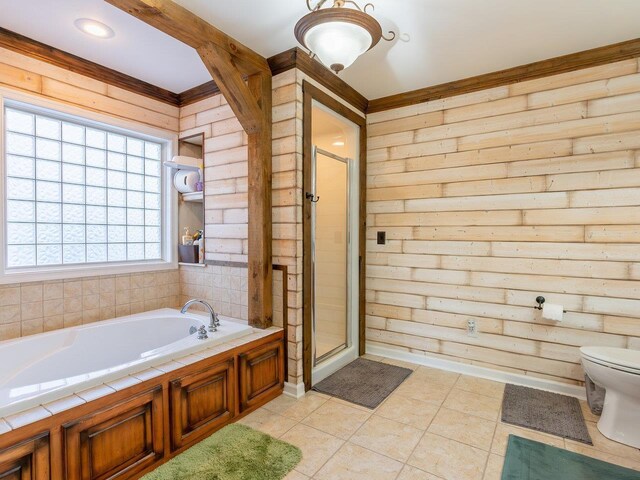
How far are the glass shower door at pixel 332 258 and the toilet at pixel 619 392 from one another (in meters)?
1.89

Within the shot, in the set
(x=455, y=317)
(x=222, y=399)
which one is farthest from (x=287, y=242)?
(x=455, y=317)

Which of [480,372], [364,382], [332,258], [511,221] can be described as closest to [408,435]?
[364,382]

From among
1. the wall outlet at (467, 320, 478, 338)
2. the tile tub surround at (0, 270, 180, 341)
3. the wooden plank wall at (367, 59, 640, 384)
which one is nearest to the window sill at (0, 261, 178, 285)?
the tile tub surround at (0, 270, 180, 341)

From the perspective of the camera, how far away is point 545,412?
2426 mm

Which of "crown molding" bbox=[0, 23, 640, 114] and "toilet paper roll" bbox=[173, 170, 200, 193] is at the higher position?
"crown molding" bbox=[0, 23, 640, 114]

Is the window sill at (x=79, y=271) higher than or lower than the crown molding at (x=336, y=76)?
lower

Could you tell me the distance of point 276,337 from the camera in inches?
103

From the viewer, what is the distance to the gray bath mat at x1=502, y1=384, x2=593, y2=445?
2205 millimetres

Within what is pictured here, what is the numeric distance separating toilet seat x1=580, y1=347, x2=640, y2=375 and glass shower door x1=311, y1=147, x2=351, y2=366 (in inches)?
73.8

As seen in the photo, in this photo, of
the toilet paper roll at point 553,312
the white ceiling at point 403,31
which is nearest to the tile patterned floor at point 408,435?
the toilet paper roll at point 553,312

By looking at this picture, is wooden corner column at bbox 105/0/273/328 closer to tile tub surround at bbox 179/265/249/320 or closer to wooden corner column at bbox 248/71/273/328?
wooden corner column at bbox 248/71/273/328

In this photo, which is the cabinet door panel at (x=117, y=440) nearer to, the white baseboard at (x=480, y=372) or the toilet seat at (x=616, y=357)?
the white baseboard at (x=480, y=372)

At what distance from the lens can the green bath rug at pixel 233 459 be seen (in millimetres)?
1800

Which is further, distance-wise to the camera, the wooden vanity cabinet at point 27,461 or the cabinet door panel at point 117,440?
the cabinet door panel at point 117,440
